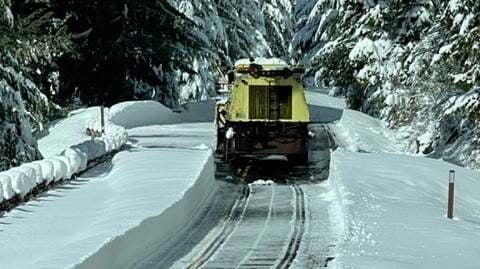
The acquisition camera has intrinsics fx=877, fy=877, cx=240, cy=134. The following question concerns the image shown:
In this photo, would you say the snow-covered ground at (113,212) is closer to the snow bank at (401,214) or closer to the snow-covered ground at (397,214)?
the snow-covered ground at (397,214)

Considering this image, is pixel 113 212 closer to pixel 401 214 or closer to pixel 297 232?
pixel 297 232

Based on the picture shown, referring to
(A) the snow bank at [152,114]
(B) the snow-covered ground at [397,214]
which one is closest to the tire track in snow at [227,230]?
(B) the snow-covered ground at [397,214]

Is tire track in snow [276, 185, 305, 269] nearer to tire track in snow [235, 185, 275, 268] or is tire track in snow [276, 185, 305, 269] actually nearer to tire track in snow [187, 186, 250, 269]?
tire track in snow [235, 185, 275, 268]

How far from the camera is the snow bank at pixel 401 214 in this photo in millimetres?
11934

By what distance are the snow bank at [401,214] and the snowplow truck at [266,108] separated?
1.19 meters

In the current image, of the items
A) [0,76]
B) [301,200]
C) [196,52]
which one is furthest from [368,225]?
[196,52]

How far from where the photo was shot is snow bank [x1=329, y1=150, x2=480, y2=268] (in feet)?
39.2

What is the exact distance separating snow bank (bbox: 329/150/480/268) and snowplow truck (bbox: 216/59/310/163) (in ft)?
3.91

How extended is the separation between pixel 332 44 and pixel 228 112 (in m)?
14.0

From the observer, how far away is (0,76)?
67.5 feet

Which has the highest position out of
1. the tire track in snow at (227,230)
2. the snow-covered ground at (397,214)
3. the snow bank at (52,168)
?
the snow bank at (52,168)

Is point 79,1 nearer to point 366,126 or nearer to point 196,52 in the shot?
point 196,52

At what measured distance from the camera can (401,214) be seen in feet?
49.8

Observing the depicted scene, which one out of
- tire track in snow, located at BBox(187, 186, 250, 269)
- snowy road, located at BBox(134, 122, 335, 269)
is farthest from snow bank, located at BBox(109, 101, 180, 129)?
tire track in snow, located at BBox(187, 186, 250, 269)
